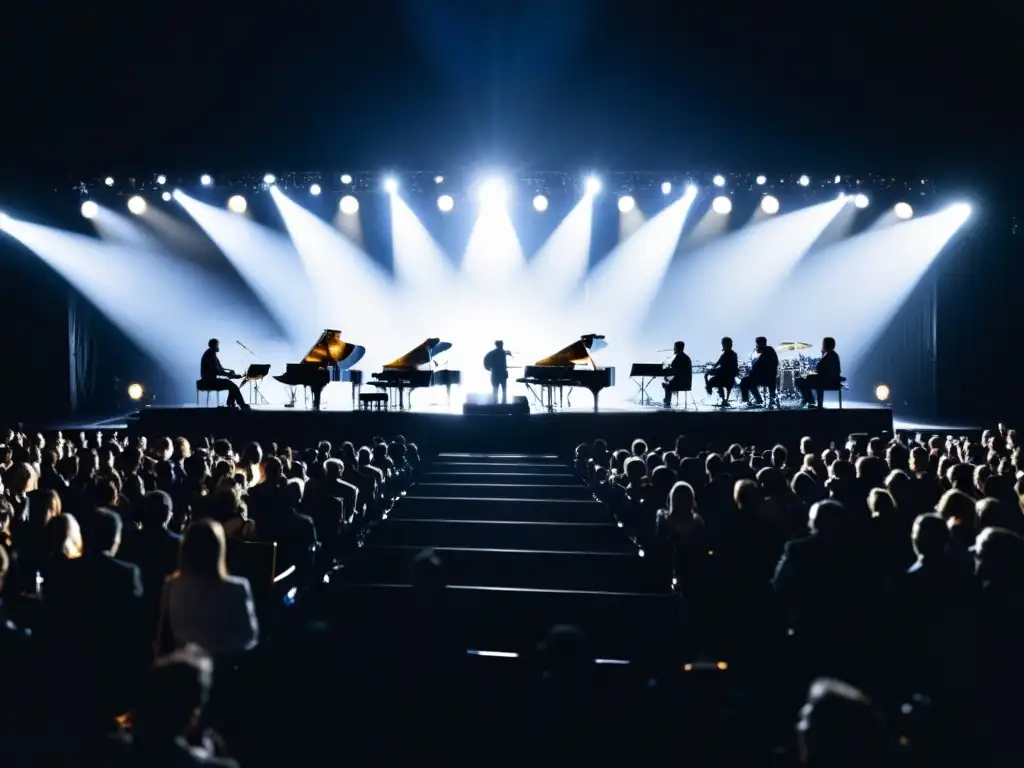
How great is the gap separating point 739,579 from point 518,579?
2.20m

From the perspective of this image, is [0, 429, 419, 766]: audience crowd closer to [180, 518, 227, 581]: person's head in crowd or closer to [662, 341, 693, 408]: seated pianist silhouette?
[180, 518, 227, 581]: person's head in crowd

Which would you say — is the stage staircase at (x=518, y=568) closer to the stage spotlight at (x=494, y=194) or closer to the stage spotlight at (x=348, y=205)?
the stage spotlight at (x=494, y=194)

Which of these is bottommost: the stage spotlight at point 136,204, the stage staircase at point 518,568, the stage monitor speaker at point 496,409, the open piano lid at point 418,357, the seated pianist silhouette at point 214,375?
the stage staircase at point 518,568

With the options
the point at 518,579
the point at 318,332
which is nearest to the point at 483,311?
the point at 318,332

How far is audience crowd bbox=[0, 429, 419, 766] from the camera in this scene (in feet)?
8.82

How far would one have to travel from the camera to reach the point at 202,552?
13.0ft

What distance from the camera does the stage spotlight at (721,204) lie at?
63.2ft

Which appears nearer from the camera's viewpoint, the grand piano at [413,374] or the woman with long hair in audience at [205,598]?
the woman with long hair in audience at [205,598]

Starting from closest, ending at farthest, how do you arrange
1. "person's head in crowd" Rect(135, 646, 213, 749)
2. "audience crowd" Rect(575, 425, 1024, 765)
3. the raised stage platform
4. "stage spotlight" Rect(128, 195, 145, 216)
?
"person's head in crowd" Rect(135, 646, 213, 749), "audience crowd" Rect(575, 425, 1024, 765), the raised stage platform, "stage spotlight" Rect(128, 195, 145, 216)

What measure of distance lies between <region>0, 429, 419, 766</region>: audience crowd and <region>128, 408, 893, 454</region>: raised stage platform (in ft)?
22.7

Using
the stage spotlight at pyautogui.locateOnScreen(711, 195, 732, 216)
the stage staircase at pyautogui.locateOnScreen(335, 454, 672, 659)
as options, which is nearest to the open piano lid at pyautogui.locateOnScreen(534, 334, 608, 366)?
the stage staircase at pyautogui.locateOnScreen(335, 454, 672, 659)

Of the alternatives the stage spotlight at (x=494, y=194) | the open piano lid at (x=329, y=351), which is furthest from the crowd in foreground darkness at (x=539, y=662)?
the stage spotlight at (x=494, y=194)

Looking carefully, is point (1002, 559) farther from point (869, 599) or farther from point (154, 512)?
point (154, 512)

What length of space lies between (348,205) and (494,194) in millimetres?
3334
